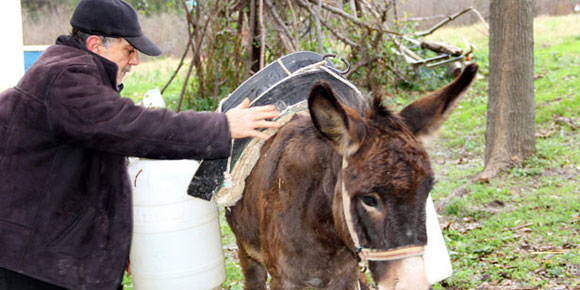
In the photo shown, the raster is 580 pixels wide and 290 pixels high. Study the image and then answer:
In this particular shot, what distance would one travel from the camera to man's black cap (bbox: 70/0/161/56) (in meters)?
2.44

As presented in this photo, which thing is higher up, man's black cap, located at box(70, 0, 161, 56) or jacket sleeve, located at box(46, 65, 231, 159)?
man's black cap, located at box(70, 0, 161, 56)

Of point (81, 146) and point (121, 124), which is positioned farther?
point (81, 146)

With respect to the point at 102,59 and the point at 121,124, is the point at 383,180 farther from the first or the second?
the point at 102,59

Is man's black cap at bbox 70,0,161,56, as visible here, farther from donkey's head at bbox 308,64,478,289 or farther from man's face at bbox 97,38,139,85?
donkey's head at bbox 308,64,478,289

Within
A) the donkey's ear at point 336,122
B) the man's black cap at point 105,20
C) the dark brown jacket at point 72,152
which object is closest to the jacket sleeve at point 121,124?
the dark brown jacket at point 72,152

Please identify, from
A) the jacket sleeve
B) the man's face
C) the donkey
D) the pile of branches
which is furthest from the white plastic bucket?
the pile of branches

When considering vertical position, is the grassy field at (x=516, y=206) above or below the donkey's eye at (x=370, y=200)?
below

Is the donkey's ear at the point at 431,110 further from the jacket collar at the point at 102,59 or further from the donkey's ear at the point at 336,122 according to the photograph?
the jacket collar at the point at 102,59

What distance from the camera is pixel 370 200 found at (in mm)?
2189

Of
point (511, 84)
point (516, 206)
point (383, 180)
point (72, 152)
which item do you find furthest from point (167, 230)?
point (511, 84)

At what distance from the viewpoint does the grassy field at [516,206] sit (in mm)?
4094

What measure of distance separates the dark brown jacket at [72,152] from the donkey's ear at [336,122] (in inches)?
16.2

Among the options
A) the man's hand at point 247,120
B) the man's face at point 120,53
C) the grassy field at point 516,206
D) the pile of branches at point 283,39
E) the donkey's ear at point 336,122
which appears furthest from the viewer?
the pile of branches at point 283,39

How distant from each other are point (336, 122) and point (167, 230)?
4.37ft
